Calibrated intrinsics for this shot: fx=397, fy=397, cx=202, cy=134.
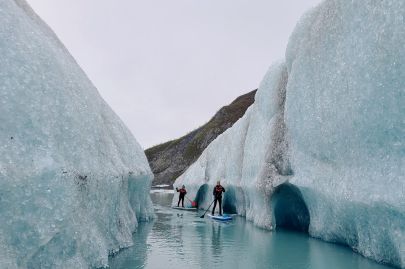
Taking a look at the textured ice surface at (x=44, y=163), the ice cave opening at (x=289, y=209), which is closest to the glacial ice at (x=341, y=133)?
the ice cave opening at (x=289, y=209)

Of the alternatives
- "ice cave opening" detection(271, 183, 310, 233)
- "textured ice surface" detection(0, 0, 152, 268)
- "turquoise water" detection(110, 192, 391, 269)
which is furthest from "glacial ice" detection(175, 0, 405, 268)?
"textured ice surface" detection(0, 0, 152, 268)

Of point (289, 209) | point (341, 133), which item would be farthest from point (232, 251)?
point (289, 209)

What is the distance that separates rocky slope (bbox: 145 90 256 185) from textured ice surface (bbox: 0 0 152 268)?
239 feet

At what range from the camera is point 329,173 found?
543 inches

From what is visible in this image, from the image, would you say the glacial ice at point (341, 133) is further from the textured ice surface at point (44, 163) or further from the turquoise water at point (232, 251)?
the textured ice surface at point (44, 163)

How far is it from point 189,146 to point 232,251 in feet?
258

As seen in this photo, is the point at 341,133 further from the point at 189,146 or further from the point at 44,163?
the point at 189,146

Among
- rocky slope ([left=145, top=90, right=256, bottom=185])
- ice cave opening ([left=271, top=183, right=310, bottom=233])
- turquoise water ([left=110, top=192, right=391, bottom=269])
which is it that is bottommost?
turquoise water ([left=110, top=192, right=391, bottom=269])

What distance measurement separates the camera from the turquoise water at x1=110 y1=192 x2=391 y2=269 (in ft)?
35.0

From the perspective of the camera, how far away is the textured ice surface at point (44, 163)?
725 cm

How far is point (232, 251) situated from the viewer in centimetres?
1270

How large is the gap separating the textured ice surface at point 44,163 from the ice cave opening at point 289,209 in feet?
32.6

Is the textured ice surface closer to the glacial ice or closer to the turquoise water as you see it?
the turquoise water

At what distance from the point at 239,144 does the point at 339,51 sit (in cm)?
1517
